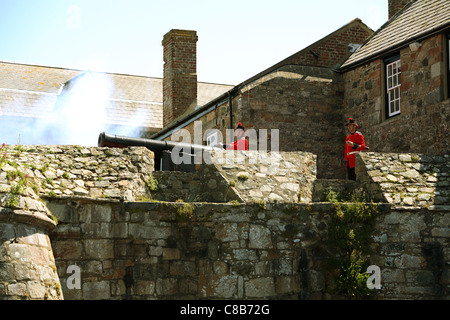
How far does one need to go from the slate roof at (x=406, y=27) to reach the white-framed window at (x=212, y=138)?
432cm

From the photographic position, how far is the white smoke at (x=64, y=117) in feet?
102

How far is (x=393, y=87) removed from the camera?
65.0ft

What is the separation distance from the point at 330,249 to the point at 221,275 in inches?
89.4

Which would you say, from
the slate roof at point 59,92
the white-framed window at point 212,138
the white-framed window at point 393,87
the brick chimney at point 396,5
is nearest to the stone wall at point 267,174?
the white-framed window at point 393,87

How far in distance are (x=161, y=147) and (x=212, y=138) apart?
16.3 feet

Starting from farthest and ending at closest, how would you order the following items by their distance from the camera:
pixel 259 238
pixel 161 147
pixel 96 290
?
1. pixel 161 147
2. pixel 259 238
3. pixel 96 290

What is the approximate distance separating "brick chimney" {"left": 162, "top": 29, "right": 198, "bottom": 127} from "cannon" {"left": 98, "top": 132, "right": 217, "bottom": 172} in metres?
8.62

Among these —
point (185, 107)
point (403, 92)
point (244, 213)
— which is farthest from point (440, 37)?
point (185, 107)

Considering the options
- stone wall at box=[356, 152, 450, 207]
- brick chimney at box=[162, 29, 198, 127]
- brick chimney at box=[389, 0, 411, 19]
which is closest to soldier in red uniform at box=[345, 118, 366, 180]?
stone wall at box=[356, 152, 450, 207]

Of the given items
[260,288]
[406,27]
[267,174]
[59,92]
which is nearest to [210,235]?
[260,288]

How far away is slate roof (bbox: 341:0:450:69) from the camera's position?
61.9ft

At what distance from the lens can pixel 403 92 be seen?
760 inches

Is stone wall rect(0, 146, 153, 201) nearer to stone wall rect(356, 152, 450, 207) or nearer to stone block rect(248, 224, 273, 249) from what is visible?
stone block rect(248, 224, 273, 249)

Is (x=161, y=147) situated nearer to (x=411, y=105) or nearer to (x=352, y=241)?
(x=352, y=241)
